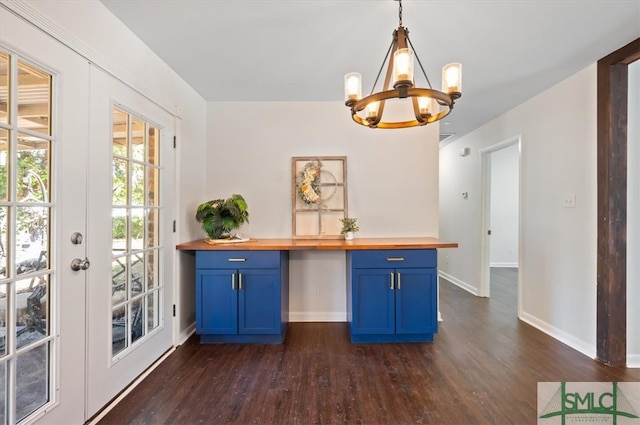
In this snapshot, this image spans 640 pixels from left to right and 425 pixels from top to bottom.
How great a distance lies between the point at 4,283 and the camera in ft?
4.04

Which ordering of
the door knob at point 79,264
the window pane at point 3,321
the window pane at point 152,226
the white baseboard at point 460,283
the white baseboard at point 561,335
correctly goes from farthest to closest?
the white baseboard at point 460,283 → the white baseboard at point 561,335 → the window pane at point 152,226 → the door knob at point 79,264 → the window pane at point 3,321

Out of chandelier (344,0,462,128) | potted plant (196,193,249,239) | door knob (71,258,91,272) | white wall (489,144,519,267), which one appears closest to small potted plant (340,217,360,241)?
potted plant (196,193,249,239)

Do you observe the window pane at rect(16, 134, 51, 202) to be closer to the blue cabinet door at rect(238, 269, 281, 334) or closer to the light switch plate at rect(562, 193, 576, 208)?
the blue cabinet door at rect(238, 269, 281, 334)

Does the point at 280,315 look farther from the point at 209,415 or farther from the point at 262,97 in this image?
the point at 262,97

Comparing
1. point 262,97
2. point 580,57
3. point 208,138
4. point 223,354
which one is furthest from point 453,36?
point 223,354

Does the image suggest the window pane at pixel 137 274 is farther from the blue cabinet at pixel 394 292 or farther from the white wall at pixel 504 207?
the white wall at pixel 504 207

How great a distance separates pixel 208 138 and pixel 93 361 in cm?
231

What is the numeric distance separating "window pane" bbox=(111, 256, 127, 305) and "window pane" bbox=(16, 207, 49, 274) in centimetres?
46

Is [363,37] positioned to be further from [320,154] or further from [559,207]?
[559,207]

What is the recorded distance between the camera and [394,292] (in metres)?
2.62

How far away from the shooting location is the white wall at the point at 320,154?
127 inches

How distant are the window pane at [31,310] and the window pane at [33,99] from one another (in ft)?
2.39

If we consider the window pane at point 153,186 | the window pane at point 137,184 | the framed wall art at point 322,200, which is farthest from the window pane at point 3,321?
the framed wall art at point 322,200

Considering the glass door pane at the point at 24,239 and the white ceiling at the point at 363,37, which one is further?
the white ceiling at the point at 363,37
